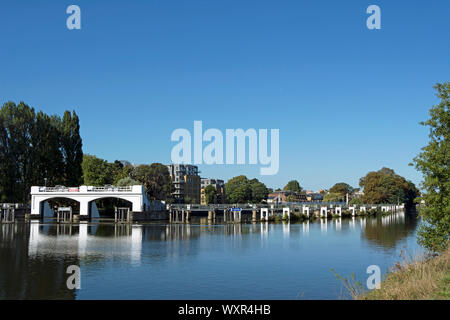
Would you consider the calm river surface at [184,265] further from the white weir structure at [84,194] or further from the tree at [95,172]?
the tree at [95,172]

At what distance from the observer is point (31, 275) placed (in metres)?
23.3

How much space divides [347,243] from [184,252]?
17.5 metres

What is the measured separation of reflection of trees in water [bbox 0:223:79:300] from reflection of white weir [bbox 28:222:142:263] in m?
1.74

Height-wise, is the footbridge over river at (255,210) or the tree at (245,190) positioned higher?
the tree at (245,190)

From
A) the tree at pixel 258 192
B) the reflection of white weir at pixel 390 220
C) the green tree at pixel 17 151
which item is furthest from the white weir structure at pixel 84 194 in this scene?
the tree at pixel 258 192

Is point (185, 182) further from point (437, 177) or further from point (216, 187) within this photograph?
point (437, 177)

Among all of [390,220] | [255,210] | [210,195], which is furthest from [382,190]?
[255,210]

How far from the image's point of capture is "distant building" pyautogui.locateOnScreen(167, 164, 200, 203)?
153 m

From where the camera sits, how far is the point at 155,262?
28781 mm

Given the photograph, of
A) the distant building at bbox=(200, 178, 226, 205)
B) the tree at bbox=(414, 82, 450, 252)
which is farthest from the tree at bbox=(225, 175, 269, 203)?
the tree at bbox=(414, 82, 450, 252)

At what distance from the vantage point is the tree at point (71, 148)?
242 feet

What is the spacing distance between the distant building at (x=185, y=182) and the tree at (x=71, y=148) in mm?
73766

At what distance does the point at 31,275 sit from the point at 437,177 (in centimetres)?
2217
